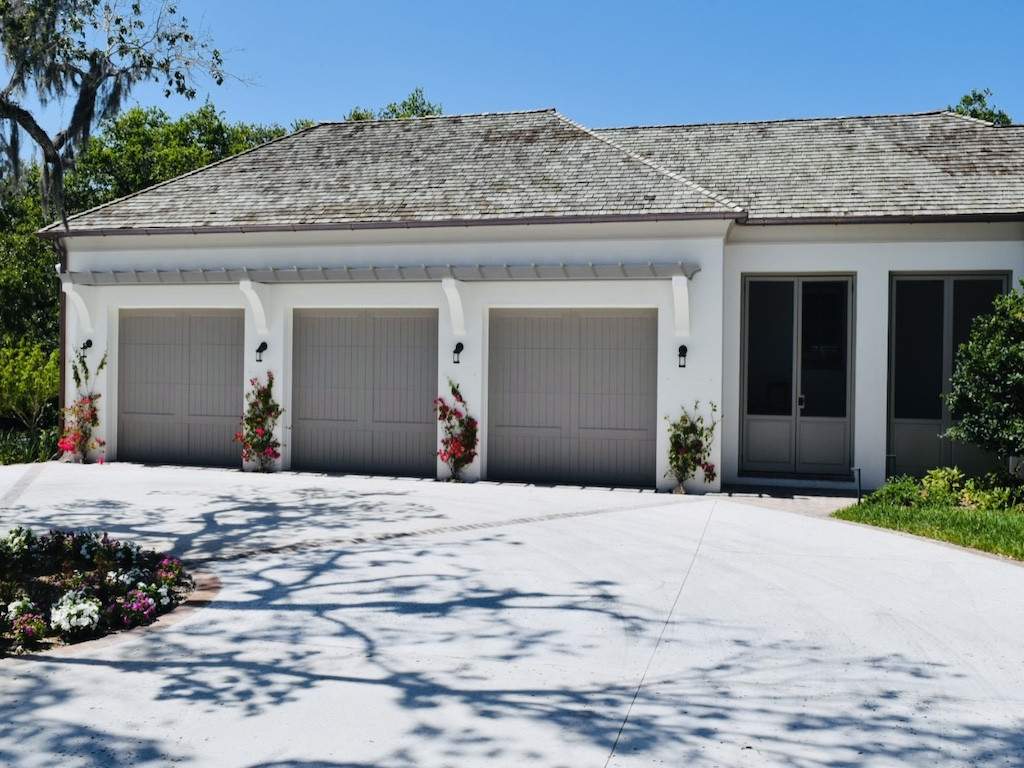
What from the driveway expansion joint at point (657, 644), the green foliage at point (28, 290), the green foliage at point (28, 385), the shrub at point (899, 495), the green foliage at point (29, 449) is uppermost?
the green foliage at point (28, 290)

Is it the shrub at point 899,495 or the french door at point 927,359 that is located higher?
the french door at point 927,359

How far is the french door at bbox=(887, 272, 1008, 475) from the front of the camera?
13.5 metres

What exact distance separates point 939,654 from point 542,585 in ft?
9.71

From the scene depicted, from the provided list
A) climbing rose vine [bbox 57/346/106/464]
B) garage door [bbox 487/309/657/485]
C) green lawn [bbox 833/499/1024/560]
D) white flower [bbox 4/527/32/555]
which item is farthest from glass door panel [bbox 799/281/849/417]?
climbing rose vine [bbox 57/346/106/464]

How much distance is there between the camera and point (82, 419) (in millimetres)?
15641

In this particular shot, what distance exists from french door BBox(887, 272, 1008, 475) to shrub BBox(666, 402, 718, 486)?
2.86 meters

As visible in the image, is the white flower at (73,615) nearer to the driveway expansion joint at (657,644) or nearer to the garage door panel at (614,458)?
the driveway expansion joint at (657,644)

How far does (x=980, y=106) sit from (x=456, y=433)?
83.8ft

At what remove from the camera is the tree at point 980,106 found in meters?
30.7

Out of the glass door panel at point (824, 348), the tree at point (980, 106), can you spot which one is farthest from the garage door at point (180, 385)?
the tree at point (980, 106)

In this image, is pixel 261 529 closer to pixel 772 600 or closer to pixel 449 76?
pixel 772 600

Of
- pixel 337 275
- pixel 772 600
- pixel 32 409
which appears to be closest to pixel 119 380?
pixel 32 409

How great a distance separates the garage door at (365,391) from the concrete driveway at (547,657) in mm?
4648

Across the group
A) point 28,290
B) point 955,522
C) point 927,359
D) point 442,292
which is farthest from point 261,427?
point 28,290
